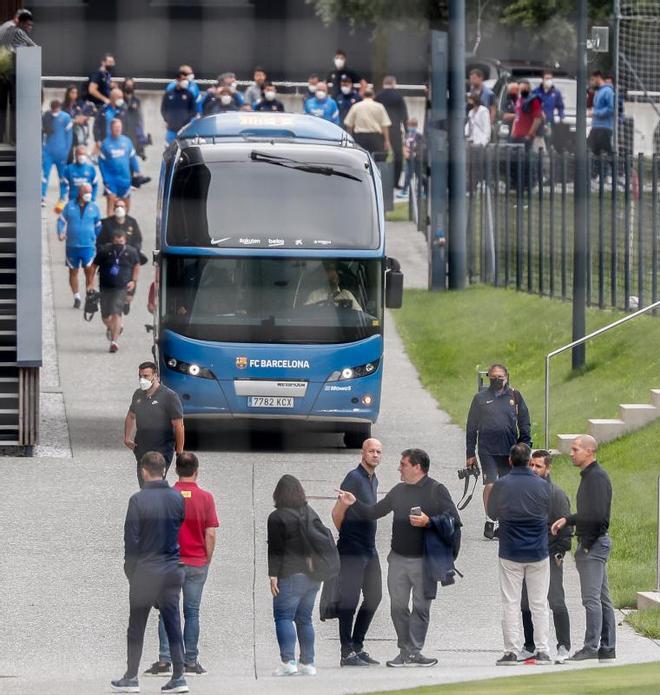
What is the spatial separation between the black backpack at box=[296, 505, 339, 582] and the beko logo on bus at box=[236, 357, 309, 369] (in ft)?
22.8

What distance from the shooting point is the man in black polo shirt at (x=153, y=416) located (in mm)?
13523

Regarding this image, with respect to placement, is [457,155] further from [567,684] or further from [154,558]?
[567,684]

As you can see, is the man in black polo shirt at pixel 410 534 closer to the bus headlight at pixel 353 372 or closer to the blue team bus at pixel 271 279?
the blue team bus at pixel 271 279

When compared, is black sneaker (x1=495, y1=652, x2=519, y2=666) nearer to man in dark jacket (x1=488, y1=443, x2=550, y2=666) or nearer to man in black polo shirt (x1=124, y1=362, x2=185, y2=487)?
man in dark jacket (x1=488, y1=443, x2=550, y2=666)

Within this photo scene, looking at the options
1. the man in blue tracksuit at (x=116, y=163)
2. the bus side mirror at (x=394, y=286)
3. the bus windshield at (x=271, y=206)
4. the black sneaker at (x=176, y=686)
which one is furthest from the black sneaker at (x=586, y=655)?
the man in blue tracksuit at (x=116, y=163)

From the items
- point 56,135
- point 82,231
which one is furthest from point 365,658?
point 56,135

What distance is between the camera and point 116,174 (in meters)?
27.1

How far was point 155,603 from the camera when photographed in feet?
31.8

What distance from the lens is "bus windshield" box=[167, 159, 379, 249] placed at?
16719 mm

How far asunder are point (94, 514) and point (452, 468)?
3692 mm

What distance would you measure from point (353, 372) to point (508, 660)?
6867 millimetres

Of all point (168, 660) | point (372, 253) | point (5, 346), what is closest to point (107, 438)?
point (5, 346)

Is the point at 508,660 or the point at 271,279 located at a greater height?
the point at 271,279

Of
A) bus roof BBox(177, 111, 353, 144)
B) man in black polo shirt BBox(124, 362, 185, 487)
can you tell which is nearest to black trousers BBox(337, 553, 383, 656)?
man in black polo shirt BBox(124, 362, 185, 487)
